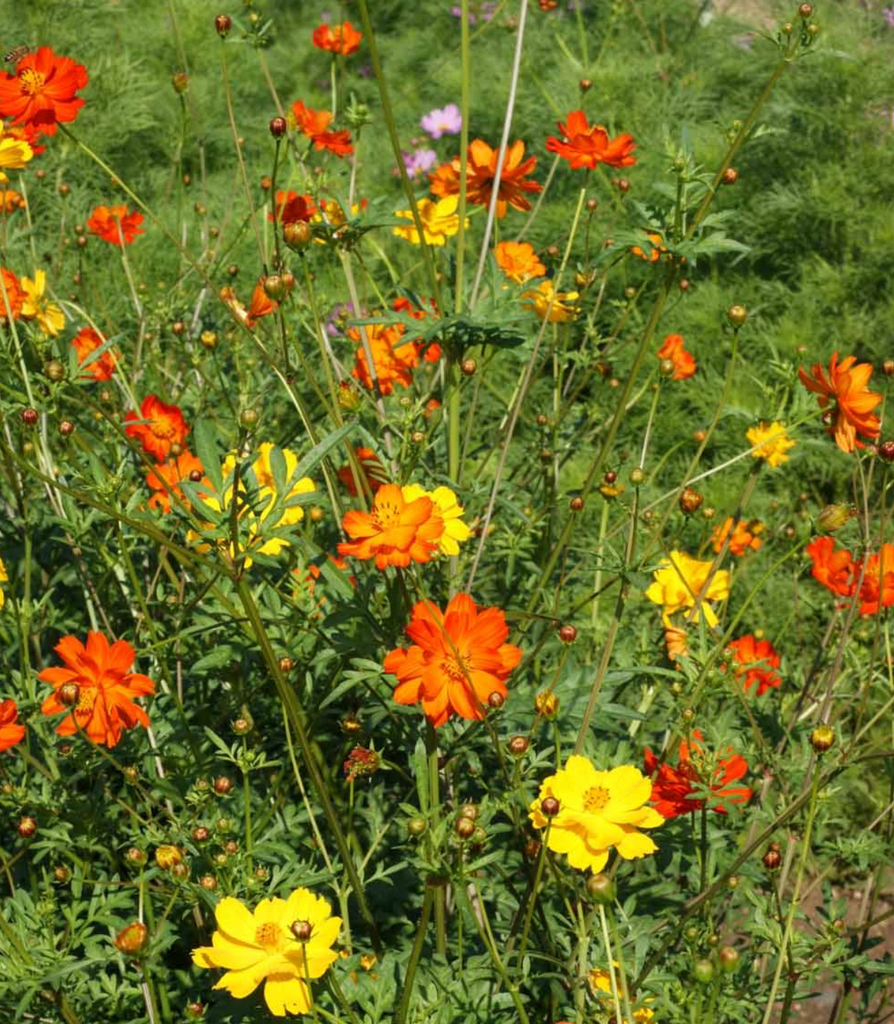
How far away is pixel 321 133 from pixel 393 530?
1.00 metres

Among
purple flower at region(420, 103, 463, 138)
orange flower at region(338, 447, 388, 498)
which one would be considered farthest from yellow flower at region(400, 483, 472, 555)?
purple flower at region(420, 103, 463, 138)

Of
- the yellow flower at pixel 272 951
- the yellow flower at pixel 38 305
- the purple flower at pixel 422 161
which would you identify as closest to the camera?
the yellow flower at pixel 272 951

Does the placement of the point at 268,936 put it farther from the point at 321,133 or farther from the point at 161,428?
the point at 321,133

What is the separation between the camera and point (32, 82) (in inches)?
64.4

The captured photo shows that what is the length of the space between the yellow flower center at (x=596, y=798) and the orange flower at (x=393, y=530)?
0.30m

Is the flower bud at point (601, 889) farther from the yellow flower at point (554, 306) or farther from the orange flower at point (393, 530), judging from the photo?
the yellow flower at point (554, 306)

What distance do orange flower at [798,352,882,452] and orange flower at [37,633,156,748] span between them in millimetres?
874

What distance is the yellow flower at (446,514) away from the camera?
1.35 m

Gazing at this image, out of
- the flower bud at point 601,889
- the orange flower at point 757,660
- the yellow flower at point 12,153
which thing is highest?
the yellow flower at point 12,153

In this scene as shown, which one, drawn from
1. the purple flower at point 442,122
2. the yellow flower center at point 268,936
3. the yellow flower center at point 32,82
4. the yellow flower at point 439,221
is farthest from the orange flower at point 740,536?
the purple flower at point 442,122

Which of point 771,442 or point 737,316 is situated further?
point 771,442

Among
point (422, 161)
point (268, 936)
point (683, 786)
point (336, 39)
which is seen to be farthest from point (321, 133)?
point (422, 161)

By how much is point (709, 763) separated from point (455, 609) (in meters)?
0.37

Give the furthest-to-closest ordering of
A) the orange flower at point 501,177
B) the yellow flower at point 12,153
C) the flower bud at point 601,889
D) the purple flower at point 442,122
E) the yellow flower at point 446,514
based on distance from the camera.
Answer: the purple flower at point 442,122, the orange flower at point 501,177, the yellow flower at point 12,153, the yellow flower at point 446,514, the flower bud at point 601,889
